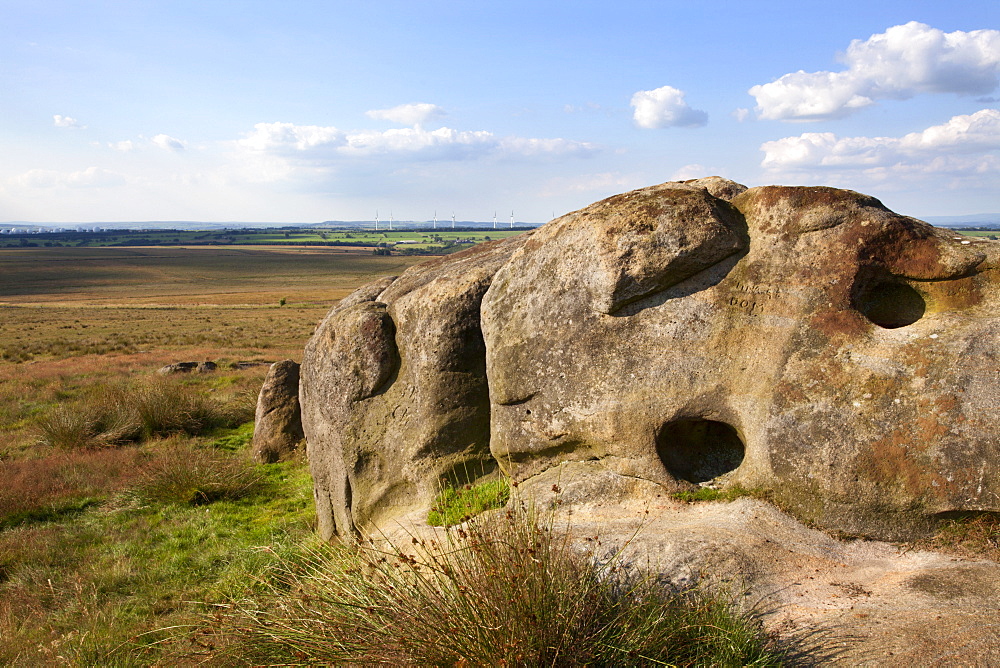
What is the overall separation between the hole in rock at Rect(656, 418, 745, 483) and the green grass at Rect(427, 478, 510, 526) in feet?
5.62

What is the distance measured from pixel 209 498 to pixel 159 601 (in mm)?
3828

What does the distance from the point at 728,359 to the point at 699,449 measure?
3.60ft

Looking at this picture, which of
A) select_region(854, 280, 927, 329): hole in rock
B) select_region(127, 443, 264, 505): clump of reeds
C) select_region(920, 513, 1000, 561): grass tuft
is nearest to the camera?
select_region(920, 513, 1000, 561): grass tuft

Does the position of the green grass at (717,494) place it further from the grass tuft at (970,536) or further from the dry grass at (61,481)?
the dry grass at (61,481)

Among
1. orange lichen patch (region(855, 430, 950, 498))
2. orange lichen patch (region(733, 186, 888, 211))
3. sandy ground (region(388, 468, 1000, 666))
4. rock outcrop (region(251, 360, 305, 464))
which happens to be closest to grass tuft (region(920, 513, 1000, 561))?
sandy ground (region(388, 468, 1000, 666))

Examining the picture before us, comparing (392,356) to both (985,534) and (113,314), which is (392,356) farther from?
(113,314)

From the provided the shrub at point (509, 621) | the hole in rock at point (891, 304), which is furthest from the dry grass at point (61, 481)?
the hole in rock at point (891, 304)

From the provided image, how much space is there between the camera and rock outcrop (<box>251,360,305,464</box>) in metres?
14.4

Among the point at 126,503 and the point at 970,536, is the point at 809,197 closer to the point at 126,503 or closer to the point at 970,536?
the point at 970,536

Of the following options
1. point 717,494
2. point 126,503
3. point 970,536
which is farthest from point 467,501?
point 126,503

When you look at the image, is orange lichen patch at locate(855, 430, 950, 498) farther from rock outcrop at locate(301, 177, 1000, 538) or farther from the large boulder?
the large boulder

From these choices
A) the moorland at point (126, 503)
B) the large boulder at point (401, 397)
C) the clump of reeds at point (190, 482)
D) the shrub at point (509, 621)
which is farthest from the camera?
the clump of reeds at point (190, 482)

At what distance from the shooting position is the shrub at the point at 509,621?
414 centimetres

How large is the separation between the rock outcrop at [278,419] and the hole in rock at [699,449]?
30.8ft
